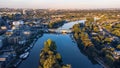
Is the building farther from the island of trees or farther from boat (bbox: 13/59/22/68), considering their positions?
the island of trees

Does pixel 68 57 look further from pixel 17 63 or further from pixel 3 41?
pixel 3 41

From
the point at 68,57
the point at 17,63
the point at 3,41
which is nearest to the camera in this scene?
the point at 17,63

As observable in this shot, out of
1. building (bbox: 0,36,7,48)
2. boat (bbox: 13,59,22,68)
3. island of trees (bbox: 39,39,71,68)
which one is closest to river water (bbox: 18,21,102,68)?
boat (bbox: 13,59,22,68)

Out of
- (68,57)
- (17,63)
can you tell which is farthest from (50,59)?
(68,57)

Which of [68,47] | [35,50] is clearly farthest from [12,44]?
[68,47]

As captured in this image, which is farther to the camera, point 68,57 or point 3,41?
point 3,41

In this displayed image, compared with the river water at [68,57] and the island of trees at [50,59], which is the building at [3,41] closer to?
the river water at [68,57]

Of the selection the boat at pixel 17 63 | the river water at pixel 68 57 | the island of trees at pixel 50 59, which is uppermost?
the island of trees at pixel 50 59

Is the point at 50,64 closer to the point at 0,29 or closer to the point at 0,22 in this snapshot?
the point at 0,29

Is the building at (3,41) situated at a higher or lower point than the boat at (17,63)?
higher

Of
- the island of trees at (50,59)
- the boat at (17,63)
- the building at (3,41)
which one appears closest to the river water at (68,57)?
the boat at (17,63)

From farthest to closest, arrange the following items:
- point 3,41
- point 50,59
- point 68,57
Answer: point 3,41
point 68,57
point 50,59
